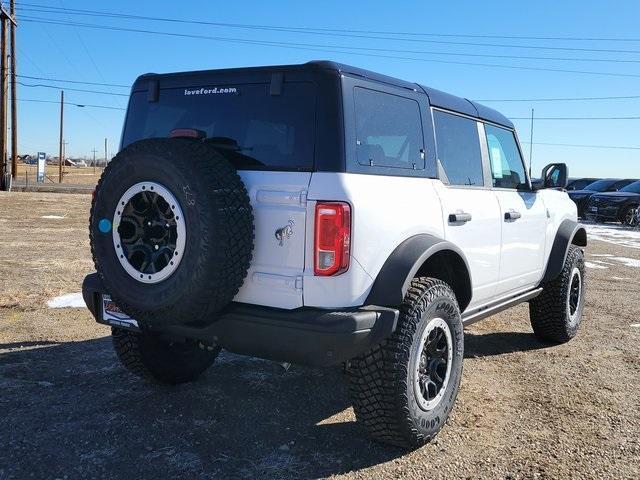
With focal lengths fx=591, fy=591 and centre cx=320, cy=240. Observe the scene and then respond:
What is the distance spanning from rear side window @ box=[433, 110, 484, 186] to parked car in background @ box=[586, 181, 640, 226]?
17799mm

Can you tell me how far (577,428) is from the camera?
3664mm

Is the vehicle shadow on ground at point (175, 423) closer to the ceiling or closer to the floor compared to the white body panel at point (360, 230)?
closer to the floor

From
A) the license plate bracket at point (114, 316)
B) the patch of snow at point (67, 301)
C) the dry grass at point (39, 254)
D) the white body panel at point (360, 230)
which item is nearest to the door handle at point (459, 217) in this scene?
the white body panel at point (360, 230)

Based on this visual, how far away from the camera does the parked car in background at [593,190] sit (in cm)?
2195

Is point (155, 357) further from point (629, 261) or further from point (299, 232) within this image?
point (629, 261)

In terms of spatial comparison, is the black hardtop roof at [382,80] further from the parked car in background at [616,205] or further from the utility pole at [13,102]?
the utility pole at [13,102]

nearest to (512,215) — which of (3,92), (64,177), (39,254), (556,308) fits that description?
(556,308)

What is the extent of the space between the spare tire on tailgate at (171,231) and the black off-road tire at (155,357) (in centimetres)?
95

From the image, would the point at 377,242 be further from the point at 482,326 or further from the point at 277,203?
the point at 482,326

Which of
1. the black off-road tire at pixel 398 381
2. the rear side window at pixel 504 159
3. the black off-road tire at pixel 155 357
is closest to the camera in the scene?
the black off-road tire at pixel 398 381

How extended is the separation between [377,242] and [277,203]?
21.5 inches

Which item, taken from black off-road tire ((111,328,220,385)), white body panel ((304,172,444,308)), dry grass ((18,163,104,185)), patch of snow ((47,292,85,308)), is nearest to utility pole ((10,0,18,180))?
dry grass ((18,163,104,185))

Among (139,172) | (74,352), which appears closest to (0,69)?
(74,352)

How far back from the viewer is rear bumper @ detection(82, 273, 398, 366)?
9.23 ft
